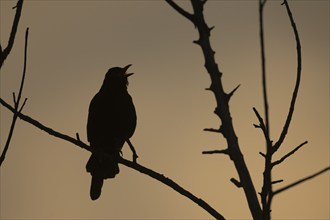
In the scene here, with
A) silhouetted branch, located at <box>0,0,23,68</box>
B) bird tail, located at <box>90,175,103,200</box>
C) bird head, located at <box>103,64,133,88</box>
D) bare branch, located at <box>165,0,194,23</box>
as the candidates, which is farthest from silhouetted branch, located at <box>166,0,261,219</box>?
bird head, located at <box>103,64,133,88</box>

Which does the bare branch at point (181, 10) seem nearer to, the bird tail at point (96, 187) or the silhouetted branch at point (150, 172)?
the silhouetted branch at point (150, 172)

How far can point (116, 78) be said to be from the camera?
8.37 metres

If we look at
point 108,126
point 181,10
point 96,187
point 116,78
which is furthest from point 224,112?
point 116,78

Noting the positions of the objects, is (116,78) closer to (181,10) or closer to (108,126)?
(108,126)

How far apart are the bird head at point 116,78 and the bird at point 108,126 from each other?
9cm

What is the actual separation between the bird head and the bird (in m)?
0.09

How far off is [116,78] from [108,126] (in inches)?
39.6

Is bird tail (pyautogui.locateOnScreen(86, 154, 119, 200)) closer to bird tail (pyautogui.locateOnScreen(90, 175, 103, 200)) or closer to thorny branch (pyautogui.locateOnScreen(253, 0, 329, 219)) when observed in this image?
bird tail (pyautogui.locateOnScreen(90, 175, 103, 200))

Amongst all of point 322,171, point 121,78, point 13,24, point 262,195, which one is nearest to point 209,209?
point 262,195

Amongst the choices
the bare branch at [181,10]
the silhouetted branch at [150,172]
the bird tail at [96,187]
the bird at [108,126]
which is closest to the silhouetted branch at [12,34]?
the silhouetted branch at [150,172]

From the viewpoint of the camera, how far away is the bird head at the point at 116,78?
8250 mm

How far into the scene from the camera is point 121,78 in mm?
8383

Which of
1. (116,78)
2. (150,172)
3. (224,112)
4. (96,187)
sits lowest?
(150,172)

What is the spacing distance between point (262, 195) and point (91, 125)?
562cm
